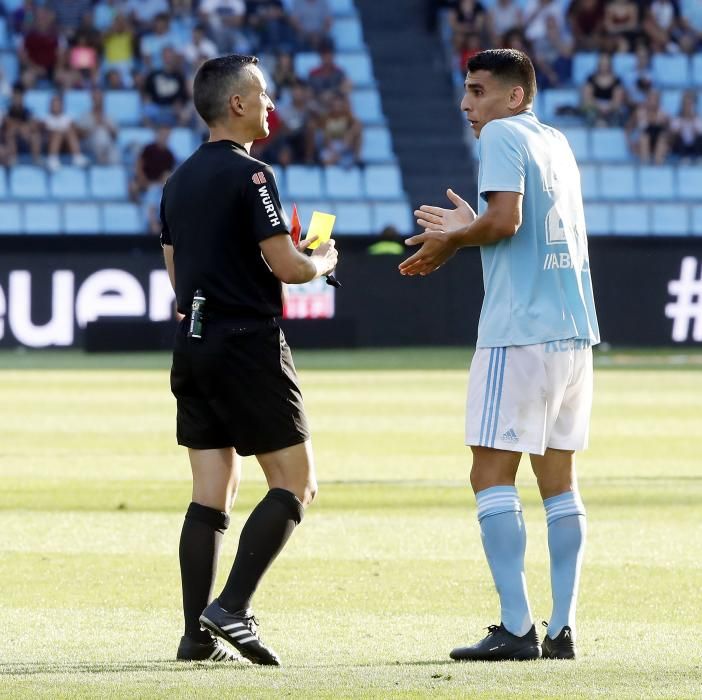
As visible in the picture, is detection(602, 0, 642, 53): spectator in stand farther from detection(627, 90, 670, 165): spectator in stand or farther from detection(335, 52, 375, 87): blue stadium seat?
detection(335, 52, 375, 87): blue stadium seat

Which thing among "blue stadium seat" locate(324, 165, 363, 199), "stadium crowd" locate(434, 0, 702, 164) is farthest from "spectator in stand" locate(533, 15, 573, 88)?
"blue stadium seat" locate(324, 165, 363, 199)

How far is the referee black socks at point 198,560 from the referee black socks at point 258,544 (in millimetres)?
134

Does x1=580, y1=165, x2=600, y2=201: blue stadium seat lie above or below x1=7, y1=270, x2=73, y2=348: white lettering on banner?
above

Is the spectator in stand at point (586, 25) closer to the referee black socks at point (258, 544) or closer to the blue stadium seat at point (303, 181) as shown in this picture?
the blue stadium seat at point (303, 181)

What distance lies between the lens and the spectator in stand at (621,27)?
111 ft

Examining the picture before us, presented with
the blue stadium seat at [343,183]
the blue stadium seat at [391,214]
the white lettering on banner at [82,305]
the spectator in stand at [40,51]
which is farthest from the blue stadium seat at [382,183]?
the spectator in stand at [40,51]

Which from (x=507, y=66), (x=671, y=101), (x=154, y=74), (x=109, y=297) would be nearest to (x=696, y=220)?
(x=671, y=101)

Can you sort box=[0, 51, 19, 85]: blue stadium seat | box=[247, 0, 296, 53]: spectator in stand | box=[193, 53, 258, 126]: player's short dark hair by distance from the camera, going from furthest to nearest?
box=[247, 0, 296, 53]: spectator in stand
box=[0, 51, 19, 85]: blue stadium seat
box=[193, 53, 258, 126]: player's short dark hair

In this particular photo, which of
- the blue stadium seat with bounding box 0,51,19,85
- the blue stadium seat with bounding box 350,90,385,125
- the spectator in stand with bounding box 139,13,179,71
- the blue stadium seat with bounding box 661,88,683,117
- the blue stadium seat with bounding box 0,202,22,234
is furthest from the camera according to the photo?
the blue stadium seat with bounding box 661,88,683,117

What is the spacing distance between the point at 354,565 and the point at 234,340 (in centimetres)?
265

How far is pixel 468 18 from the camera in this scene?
33.8 metres

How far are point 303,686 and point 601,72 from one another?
28.4 metres

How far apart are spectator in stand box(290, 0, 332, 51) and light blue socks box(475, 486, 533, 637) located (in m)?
27.8

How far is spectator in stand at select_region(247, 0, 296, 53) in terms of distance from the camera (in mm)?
32719
